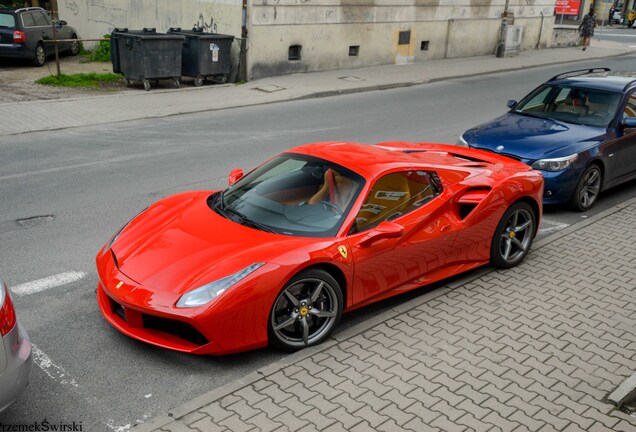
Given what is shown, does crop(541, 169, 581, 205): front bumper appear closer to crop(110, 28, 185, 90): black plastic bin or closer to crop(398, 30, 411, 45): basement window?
crop(110, 28, 185, 90): black plastic bin

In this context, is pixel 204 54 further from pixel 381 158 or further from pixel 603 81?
pixel 381 158

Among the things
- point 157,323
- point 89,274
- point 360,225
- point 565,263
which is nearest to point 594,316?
point 565,263

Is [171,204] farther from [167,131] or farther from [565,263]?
[167,131]

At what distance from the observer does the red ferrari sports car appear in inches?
187

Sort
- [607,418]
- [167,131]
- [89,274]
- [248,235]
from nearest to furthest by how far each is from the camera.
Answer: [607,418] → [248,235] → [89,274] → [167,131]

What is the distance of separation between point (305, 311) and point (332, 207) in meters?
0.97

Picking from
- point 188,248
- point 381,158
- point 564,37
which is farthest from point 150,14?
point 564,37

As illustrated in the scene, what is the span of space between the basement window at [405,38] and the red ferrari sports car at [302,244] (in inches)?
647

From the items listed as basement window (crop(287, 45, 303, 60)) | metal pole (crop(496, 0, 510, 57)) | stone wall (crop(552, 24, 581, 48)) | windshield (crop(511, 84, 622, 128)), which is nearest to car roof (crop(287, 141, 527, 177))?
windshield (crop(511, 84, 622, 128))

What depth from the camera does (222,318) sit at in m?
4.62

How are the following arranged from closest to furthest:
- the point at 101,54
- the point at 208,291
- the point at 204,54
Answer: the point at 208,291, the point at 204,54, the point at 101,54

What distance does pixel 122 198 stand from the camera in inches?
342

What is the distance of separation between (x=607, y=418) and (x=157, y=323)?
10.5 feet

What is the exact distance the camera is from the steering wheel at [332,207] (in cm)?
552
